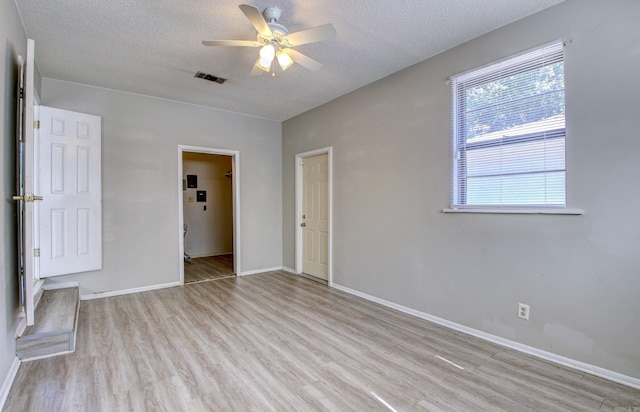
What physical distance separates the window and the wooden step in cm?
360

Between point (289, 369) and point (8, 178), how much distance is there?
2.47m

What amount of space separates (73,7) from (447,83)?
323 cm

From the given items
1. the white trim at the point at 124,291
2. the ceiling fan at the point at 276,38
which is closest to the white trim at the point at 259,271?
the white trim at the point at 124,291

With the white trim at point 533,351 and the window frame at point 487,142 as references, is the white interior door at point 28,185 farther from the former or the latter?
the window frame at point 487,142

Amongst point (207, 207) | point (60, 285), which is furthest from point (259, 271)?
point (60, 285)

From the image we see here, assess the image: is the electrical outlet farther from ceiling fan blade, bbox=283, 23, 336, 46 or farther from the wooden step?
the wooden step

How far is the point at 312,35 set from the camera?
86.2 inches

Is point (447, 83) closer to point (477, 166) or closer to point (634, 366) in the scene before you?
→ point (477, 166)

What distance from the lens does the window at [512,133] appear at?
2.33m

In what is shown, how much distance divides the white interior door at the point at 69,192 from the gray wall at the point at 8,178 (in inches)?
44.8

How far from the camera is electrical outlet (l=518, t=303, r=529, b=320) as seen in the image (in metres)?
2.47

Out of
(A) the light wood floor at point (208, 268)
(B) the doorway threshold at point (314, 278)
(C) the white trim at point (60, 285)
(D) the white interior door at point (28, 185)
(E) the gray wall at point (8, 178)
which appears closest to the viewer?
(E) the gray wall at point (8, 178)

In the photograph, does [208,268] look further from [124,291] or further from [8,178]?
[8,178]

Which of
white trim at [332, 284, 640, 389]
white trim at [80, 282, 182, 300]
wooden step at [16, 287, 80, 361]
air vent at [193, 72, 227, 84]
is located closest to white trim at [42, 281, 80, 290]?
white trim at [80, 282, 182, 300]
